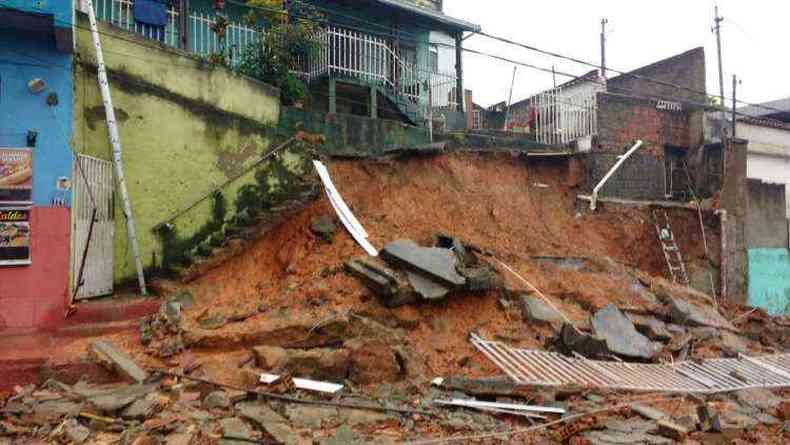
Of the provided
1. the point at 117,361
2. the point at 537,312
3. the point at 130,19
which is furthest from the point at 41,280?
the point at 537,312

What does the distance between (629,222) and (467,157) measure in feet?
14.0

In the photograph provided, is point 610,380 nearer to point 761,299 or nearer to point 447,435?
point 447,435

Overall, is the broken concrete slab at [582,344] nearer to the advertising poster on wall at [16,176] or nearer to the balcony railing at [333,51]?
the advertising poster on wall at [16,176]

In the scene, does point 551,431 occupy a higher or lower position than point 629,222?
lower

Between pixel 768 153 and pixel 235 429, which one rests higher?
pixel 768 153

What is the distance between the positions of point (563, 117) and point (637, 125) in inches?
74.8

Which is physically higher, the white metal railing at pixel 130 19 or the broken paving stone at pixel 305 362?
the white metal railing at pixel 130 19

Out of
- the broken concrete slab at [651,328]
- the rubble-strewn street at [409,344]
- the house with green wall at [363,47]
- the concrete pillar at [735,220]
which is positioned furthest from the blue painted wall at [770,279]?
the house with green wall at [363,47]

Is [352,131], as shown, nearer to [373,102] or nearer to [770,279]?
[373,102]

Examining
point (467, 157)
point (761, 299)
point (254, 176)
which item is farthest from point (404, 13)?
point (761, 299)

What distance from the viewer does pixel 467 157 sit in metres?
12.1

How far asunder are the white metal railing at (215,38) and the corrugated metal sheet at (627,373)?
872 cm

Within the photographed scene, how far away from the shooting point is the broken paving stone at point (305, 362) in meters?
6.67

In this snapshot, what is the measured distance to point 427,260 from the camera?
8172 mm
